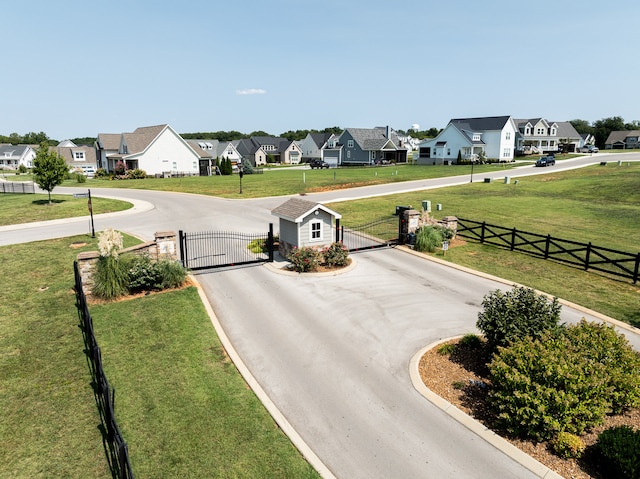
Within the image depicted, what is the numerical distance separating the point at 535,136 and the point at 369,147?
37.8 m

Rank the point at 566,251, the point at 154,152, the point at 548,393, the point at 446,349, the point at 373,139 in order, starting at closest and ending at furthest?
the point at 548,393, the point at 446,349, the point at 566,251, the point at 154,152, the point at 373,139

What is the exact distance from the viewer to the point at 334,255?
68.3 ft

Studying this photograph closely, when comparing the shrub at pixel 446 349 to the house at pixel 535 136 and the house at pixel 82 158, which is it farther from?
the house at pixel 82 158

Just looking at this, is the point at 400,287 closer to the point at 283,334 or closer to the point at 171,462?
the point at 283,334

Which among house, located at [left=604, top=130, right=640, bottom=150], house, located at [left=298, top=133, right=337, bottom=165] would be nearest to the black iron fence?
house, located at [left=298, top=133, right=337, bottom=165]

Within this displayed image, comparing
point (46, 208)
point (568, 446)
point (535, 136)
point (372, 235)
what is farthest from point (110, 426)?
point (535, 136)

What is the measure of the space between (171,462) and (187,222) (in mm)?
23873

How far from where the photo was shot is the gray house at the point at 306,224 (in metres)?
20.7

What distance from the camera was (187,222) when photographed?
30.6 meters

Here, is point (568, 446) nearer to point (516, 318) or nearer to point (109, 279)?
point (516, 318)

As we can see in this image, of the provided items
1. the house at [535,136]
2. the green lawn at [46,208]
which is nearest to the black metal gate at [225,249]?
the green lawn at [46,208]

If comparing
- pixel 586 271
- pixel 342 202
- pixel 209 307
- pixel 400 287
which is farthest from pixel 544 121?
pixel 209 307

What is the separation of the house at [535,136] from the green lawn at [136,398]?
9303 cm

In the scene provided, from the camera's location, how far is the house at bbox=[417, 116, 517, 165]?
77.0m
